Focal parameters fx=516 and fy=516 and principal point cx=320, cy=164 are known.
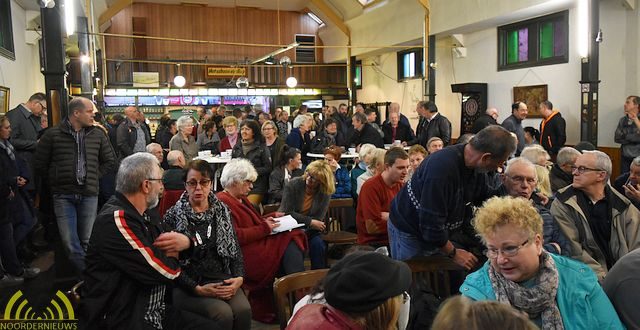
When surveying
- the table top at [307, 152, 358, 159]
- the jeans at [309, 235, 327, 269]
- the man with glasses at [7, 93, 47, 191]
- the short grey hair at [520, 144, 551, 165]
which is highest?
the man with glasses at [7, 93, 47, 191]

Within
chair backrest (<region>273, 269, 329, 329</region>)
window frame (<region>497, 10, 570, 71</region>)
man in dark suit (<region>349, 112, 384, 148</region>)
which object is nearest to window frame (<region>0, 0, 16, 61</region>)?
man in dark suit (<region>349, 112, 384, 148</region>)

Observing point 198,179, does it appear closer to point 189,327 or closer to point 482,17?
point 189,327

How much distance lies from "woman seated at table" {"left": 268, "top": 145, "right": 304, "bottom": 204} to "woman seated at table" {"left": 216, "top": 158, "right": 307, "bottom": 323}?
5.61 ft

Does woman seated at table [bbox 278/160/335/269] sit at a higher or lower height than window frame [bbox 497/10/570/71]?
lower

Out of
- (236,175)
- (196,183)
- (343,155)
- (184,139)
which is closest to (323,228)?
(236,175)

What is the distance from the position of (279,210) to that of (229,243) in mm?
1369

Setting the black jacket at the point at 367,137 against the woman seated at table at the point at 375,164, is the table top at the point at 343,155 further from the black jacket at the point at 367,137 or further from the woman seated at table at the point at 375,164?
the woman seated at table at the point at 375,164

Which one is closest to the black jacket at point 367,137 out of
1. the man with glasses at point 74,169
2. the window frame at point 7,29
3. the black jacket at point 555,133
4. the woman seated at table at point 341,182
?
the woman seated at table at point 341,182

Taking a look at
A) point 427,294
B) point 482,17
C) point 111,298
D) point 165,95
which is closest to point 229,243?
point 111,298

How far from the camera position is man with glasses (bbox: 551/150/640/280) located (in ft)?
10.1

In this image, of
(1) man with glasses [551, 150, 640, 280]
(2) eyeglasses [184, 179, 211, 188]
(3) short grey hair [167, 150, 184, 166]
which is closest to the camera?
(1) man with glasses [551, 150, 640, 280]

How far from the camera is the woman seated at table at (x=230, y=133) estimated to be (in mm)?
7711

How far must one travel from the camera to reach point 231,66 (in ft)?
59.1

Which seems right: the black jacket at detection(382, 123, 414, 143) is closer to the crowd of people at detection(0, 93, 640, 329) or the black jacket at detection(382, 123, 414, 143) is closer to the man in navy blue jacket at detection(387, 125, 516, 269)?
the crowd of people at detection(0, 93, 640, 329)
